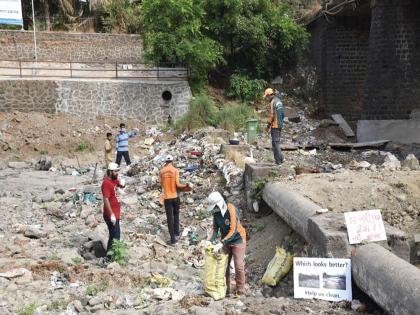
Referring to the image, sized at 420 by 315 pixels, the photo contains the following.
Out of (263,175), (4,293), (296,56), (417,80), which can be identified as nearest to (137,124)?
(296,56)

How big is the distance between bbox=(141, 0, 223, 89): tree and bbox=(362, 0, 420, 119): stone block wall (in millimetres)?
6484

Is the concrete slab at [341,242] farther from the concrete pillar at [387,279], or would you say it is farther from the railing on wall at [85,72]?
the railing on wall at [85,72]

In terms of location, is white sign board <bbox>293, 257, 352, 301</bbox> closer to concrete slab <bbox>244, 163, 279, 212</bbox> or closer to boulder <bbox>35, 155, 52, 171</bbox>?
concrete slab <bbox>244, 163, 279, 212</bbox>

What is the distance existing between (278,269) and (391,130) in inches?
412

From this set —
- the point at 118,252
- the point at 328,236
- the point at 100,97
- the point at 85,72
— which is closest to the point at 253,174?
the point at 118,252

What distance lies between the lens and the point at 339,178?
7.93 meters

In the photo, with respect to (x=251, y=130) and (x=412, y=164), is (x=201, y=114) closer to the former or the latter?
(x=251, y=130)

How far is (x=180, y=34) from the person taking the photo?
19.2m

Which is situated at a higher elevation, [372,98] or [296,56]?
[296,56]

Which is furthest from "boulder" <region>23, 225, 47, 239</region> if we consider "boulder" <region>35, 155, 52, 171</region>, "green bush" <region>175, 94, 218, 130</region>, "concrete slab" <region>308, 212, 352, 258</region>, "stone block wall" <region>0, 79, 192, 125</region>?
"stone block wall" <region>0, 79, 192, 125</region>

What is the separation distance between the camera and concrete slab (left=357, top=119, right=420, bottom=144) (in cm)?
1501

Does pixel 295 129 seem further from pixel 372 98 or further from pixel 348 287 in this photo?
pixel 348 287

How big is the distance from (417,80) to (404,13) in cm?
201

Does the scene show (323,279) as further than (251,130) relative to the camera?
No
